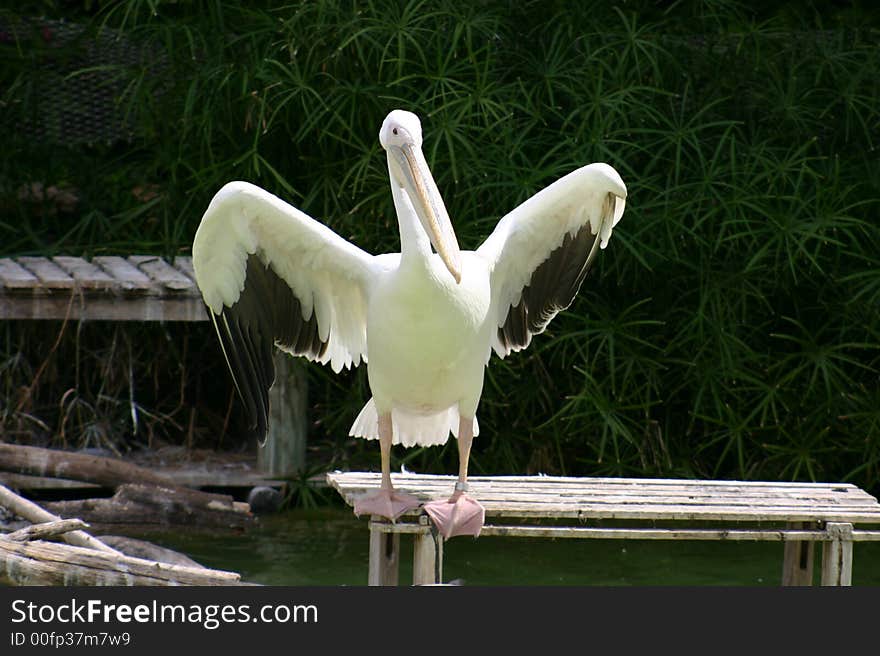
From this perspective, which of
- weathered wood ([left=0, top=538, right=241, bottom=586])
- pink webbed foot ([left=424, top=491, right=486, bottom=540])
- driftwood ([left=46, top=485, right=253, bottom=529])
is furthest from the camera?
driftwood ([left=46, top=485, right=253, bottom=529])

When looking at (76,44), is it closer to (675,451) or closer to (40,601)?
(675,451)

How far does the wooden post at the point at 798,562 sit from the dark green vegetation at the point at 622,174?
1.15m

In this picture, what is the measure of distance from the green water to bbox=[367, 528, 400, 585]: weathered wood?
2.56 feet

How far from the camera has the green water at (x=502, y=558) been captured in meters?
4.68

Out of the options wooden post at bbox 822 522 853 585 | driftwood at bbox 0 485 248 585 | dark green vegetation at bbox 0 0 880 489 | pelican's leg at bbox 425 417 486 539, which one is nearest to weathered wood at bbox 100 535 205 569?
driftwood at bbox 0 485 248 585

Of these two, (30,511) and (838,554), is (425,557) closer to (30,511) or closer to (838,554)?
(838,554)

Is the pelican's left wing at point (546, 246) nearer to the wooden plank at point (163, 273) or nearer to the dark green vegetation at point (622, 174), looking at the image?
the dark green vegetation at point (622, 174)

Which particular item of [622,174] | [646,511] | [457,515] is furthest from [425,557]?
[622,174]

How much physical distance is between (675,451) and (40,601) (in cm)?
294

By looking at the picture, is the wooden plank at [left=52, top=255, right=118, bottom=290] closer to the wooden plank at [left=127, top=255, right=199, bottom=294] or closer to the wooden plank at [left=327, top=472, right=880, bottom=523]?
the wooden plank at [left=127, top=255, right=199, bottom=294]

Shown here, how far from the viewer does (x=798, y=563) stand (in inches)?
160

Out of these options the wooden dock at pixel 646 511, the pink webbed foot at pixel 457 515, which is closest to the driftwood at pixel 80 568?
the wooden dock at pixel 646 511

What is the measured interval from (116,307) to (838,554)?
273 cm

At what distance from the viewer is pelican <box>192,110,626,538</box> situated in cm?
342
